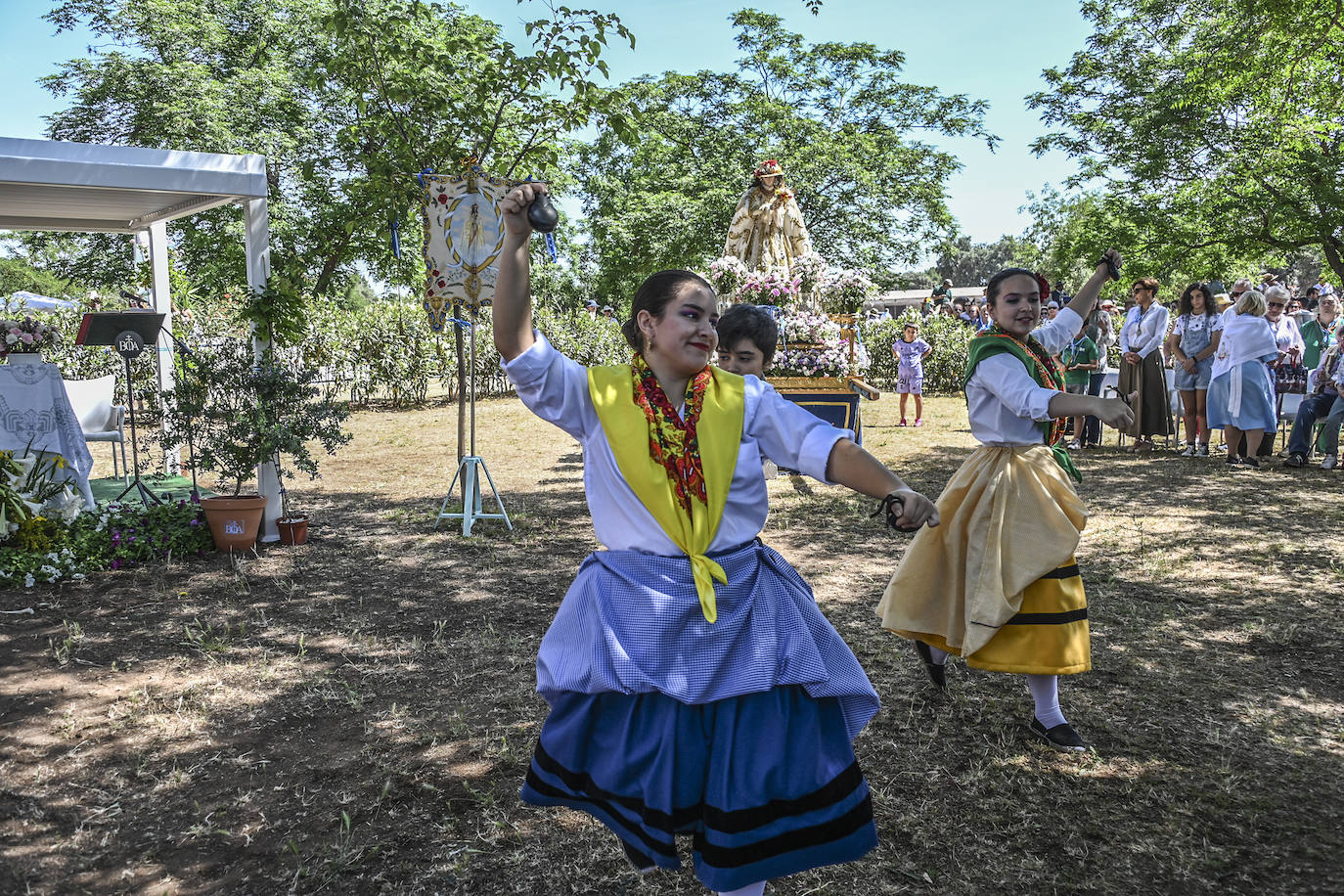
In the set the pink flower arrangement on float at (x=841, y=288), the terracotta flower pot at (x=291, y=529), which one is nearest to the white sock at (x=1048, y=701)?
the terracotta flower pot at (x=291, y=529)

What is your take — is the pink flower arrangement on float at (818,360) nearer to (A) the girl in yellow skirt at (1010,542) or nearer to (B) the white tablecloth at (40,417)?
(A) the girl in yellow skirt at (1010,542)

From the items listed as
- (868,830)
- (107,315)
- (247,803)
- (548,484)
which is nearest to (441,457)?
(548,484)

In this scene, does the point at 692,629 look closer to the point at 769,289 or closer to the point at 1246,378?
the point at 769,289

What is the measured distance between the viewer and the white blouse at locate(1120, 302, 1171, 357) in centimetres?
1206

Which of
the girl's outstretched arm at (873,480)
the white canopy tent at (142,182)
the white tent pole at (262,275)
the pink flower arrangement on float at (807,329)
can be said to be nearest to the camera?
the girl's outstretched arm at (873,480)

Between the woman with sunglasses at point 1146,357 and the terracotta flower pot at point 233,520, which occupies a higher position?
the woman with sunglasses at point 1146,357

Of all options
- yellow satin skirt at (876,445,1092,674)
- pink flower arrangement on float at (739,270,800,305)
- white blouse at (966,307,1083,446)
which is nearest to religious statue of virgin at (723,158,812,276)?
pink flower arrangement on float at (739,270,800,305)

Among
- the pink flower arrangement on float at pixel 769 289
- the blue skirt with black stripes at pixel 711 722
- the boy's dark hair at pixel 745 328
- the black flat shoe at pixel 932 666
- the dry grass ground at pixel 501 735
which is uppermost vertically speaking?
the pink flower arrangement on float at pixel 769 289

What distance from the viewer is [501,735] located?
416 centimetres

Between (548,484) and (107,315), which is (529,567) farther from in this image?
(107,315)

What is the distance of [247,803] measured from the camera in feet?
11.8

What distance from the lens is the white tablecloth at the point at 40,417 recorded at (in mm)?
7758

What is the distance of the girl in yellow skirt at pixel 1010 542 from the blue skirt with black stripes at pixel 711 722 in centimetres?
166

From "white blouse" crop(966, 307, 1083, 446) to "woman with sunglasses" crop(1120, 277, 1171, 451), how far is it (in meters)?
8.51
